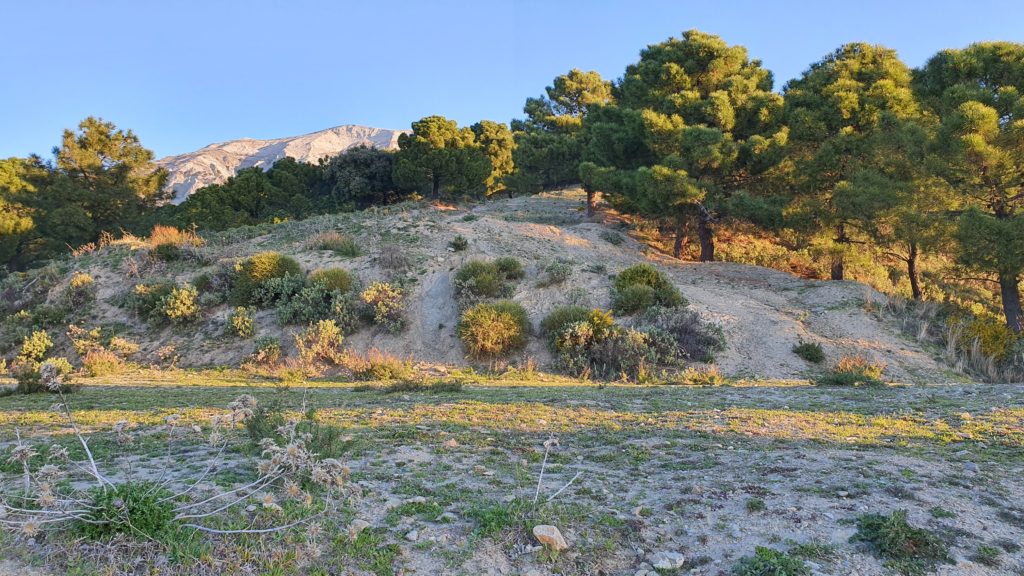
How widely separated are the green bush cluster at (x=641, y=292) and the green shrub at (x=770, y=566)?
36.4ft

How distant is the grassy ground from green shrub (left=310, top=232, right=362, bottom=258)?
35.3 ft

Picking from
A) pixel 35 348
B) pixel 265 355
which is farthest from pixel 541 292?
pixel 35 348

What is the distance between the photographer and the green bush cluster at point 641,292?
1370cm

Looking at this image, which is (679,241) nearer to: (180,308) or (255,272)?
(255,272)

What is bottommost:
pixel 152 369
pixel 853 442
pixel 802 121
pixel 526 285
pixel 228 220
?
pixel 152 369

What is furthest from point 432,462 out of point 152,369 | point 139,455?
point 152,369

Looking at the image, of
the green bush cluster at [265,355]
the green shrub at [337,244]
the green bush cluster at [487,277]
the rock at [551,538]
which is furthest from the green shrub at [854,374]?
the green shrub at [337,244]

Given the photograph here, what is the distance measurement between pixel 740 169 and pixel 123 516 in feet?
68.3

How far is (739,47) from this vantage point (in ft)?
69.1

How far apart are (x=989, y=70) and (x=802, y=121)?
5.02 metres

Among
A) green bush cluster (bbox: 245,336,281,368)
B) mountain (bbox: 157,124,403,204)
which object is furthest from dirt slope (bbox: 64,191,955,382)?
mountain (bbox: 157,124,403,204)

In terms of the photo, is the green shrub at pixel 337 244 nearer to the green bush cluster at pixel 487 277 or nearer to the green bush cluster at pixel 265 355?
the green bush cluster at pixel 487 277

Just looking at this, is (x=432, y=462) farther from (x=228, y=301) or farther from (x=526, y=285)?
(x=228, y=301)

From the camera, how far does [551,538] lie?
282 cm
